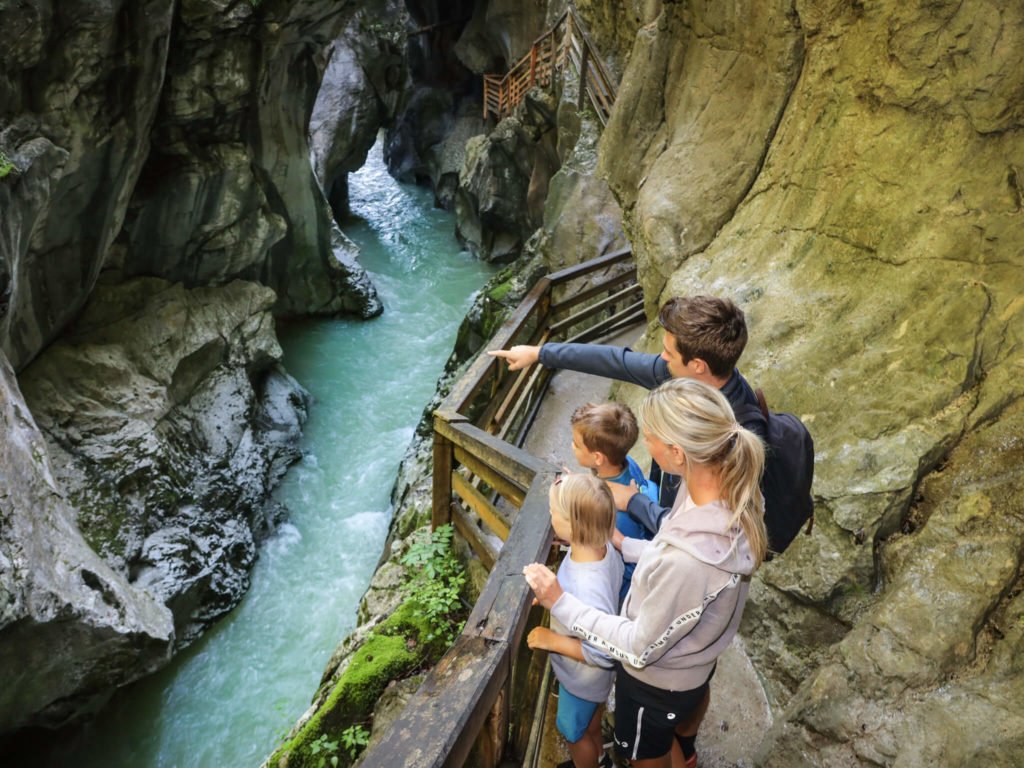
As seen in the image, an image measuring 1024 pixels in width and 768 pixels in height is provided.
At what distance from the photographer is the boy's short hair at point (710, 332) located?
2.45m

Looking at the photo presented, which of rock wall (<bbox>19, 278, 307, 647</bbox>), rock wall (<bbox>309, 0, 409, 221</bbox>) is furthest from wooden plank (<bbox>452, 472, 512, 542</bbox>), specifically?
rock wall (<bbox>309, 0, 409, 221</bbox>)

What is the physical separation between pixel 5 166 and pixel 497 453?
6.12 m

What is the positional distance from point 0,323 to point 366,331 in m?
9.06

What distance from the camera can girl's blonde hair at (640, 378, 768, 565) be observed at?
193cm

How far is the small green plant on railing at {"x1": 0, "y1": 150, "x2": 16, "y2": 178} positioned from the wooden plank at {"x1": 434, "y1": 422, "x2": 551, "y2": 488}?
5385 mm

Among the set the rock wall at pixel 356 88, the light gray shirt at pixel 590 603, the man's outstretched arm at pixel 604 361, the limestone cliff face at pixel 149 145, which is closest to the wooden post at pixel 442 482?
the man's outstretched arm at pixel 604 361

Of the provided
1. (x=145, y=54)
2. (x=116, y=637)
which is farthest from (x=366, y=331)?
(x=116, y=637)

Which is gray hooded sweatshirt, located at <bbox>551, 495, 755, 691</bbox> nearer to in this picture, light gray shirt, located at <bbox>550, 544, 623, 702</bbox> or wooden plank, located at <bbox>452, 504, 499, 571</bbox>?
light gray shirt, located at <bbox>550, 544, 623, 702</bbox>

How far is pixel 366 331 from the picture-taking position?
636 inches

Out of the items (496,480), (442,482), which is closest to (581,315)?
(442,482)

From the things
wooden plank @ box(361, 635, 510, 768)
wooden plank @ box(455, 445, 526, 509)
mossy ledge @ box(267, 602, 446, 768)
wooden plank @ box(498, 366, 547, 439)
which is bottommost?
mossy ledge @ box(267, 602, 446, 768)

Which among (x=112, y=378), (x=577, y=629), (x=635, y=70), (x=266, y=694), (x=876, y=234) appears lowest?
(x=266, y=694)

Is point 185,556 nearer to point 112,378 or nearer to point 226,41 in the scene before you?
point 112,378

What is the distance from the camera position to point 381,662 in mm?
4129
